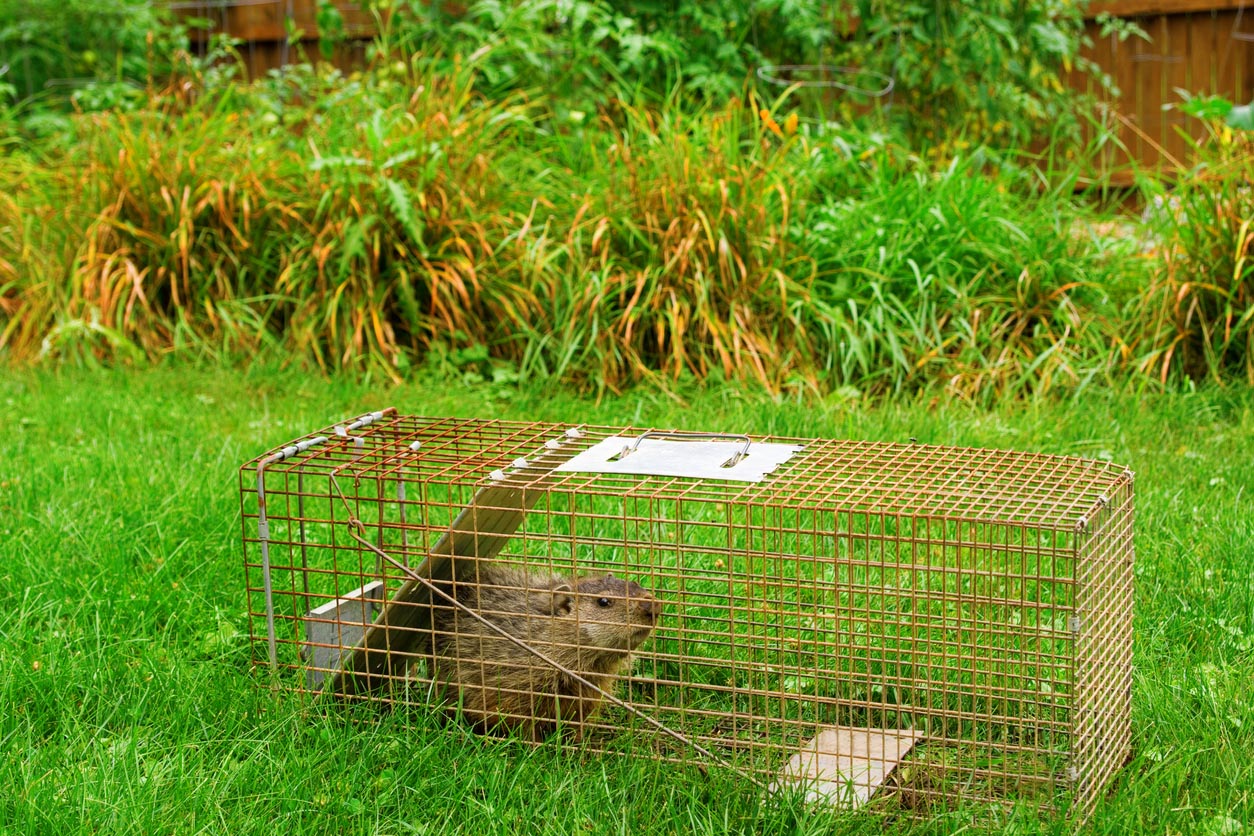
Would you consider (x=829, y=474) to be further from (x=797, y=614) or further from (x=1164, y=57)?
(x=1164, y=57)

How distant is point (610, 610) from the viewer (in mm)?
3512

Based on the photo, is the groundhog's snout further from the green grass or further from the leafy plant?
the leafy plant

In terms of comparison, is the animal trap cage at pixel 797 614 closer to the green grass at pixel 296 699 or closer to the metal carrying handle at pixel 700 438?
the metal carrying handle at pixel 700 438

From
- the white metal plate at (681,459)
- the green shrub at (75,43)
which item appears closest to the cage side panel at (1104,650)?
the white metal plate at (681,459)

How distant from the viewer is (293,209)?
23.4 feet

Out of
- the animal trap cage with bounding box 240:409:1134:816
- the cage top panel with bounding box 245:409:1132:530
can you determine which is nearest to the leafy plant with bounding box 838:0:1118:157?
the cage top panel with bounding box 245:409:1132:530

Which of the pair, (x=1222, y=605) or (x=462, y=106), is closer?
(x=1222, y=605)

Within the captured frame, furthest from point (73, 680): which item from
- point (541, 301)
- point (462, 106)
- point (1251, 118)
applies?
point (1251, 118)

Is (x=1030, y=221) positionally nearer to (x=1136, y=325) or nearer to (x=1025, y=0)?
(x=1136, y=325)

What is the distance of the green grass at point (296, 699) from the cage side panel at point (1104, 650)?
63mm

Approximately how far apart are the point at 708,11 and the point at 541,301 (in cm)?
263

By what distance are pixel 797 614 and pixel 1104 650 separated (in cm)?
84

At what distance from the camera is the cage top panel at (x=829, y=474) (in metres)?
3.05

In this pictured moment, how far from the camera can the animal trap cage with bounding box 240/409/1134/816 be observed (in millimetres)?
2957
